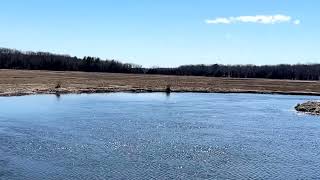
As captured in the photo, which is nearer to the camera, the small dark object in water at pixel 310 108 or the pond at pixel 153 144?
the pond at pixel 153 144

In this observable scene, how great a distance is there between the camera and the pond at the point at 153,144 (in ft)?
71.4

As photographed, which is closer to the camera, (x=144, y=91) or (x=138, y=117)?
(x=138, y=117)

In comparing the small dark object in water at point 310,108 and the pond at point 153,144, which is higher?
the small dark object in water at point 310,108

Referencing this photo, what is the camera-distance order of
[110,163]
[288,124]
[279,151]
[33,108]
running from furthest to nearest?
[33,108], [288,124], [279,151], [110,163]

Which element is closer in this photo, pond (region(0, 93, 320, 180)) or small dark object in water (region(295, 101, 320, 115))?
pond (region(0, 93, 320, 180))

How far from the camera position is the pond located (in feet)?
71.4

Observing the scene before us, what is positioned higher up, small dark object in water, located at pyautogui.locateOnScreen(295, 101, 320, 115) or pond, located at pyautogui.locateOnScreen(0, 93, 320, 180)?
small dark object in water, located at pyautogui.locateOnScreen(295, 101, 320, 115)

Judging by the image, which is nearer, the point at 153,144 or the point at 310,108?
the point at 153,144

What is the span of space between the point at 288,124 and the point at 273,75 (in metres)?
154

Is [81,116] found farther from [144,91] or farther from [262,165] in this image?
[144,91]

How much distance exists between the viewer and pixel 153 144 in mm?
28031

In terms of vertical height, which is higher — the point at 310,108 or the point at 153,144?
the point at 310,108

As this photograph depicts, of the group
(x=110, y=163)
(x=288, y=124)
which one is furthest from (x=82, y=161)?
Result: (x=288, y=124)

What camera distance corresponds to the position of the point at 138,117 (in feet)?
133
